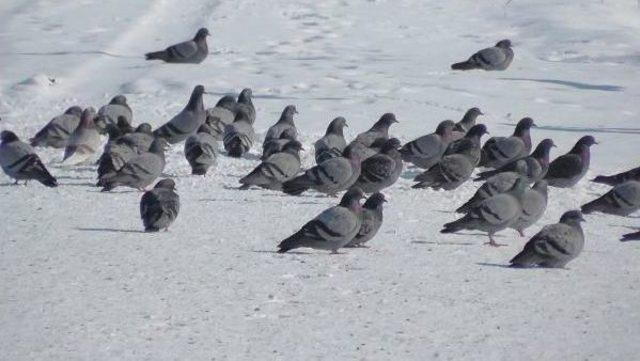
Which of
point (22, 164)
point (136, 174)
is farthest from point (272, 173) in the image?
point (22, 164)

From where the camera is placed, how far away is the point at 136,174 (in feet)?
41.5

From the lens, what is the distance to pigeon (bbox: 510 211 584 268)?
9.81 m

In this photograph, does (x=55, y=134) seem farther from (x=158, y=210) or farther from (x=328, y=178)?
(x=158, y=210)

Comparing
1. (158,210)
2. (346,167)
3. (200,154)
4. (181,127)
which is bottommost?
(181,127)

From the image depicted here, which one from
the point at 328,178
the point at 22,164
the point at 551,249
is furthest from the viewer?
the point at 22,164

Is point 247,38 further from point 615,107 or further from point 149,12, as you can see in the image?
point 615,107

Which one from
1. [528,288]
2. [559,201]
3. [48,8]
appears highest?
[528,288]

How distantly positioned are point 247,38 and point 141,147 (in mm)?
11627

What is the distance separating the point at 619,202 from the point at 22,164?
17.9 feet

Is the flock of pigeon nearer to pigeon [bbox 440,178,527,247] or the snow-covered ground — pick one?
pigeon [bbox 440,178,527,247]

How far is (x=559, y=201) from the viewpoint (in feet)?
42.8

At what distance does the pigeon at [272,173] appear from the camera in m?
12.9

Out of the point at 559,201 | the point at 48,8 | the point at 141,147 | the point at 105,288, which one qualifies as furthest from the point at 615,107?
the point at 48,8

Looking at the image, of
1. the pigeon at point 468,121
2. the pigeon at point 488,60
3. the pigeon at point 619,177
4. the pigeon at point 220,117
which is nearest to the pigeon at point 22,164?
the pigeon at point 220,117
